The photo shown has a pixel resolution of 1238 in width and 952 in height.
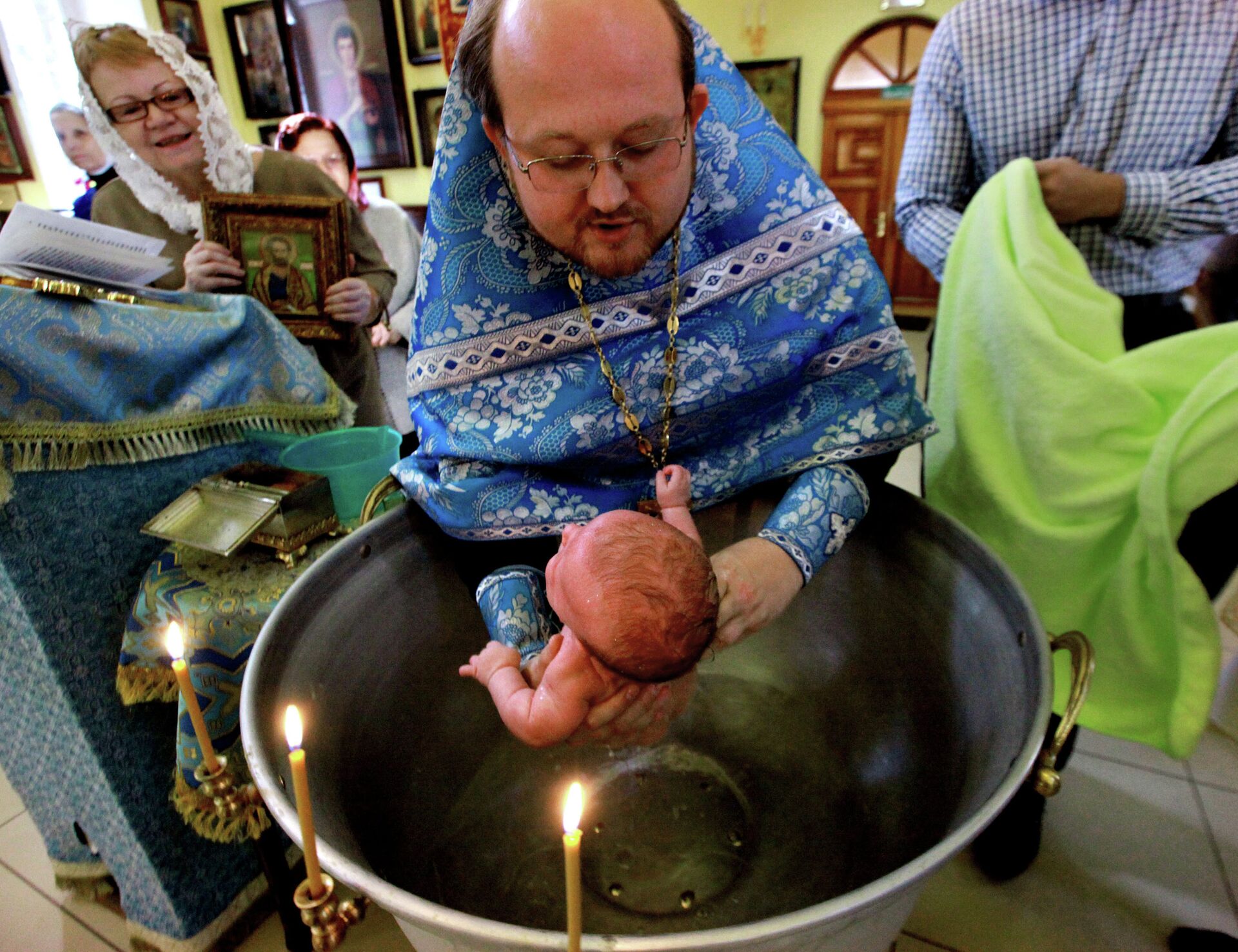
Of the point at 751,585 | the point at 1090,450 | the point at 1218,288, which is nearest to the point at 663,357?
the point at 751,585

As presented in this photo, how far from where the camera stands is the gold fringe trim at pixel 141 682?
33.3 inches

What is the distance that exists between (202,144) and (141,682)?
0.91 metres

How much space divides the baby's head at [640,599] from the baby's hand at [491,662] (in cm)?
10

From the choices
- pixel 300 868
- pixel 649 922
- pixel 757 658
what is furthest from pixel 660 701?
pixel 300 868

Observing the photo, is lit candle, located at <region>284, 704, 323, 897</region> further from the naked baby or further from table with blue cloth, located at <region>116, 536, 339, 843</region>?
table with blue cloth, located at <region>116, 536, 339, 843</region>

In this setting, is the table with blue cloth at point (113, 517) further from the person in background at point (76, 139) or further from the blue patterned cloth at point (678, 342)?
the person in background at point (76, 139)

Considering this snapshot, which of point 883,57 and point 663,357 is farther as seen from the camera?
point 883,57

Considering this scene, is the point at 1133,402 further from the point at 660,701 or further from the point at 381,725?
the point at 381,725

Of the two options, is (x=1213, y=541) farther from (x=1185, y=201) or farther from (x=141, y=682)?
(x=141, y=682)

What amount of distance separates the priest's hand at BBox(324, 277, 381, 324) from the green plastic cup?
0.22 meters

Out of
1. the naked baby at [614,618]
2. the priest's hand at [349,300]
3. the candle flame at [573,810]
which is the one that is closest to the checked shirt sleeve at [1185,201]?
the naked baby at [614,618]

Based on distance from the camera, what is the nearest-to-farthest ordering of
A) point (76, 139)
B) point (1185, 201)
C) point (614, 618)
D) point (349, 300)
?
point (614, 618)
point (1185, 201)
point (349, 300)
point (76, 139)

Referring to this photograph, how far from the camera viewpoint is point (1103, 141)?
954 mm

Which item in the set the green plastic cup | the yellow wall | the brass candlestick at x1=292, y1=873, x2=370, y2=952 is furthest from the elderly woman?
the yellow wall
